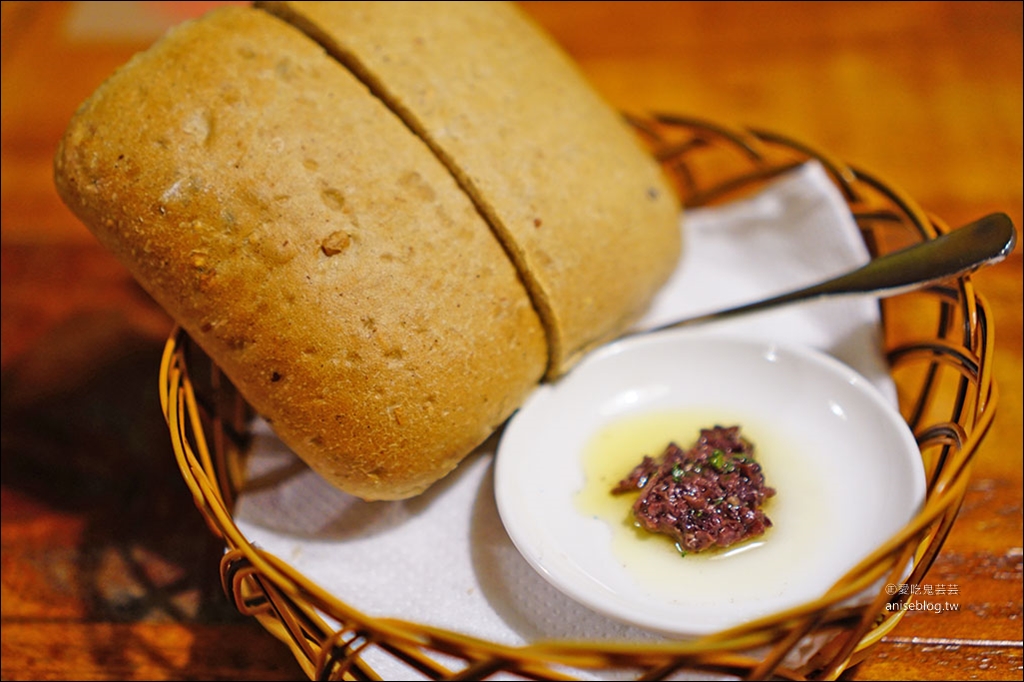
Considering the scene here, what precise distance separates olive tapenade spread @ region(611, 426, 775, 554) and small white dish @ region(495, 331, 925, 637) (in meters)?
0.03

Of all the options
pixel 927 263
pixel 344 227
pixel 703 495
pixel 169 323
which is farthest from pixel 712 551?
pixel 169 323

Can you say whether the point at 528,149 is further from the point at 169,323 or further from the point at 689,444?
the point at 169,323

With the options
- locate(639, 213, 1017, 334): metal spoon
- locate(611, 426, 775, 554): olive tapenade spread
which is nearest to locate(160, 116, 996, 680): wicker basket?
locate(639, 213, 1017, 334): metal spoon

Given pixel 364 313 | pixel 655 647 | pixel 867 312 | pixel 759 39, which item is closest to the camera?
pixel 655 647

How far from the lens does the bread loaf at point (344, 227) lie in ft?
3.73

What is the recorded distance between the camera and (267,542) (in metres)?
1.27

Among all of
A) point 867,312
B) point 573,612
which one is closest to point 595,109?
point 867,312

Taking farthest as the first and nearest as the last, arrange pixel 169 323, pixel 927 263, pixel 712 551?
1. pixel 169 323
2. pixel 927 263
3. pixel 712 551

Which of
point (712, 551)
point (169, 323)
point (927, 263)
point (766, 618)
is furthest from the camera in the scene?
point (169, 323)

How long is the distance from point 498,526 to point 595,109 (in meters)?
0.78

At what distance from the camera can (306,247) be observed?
114cm

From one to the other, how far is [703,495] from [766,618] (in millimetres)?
346

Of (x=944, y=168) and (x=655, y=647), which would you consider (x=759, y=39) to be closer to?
(x=944, y=168)

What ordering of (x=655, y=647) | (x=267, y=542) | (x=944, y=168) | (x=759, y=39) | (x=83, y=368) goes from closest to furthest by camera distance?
1. (x=655, y=647)
2. (x=267, y=542)
3. (x=83, y=368)
4. (x=944, y=168)
5. (x=759, y=39)
